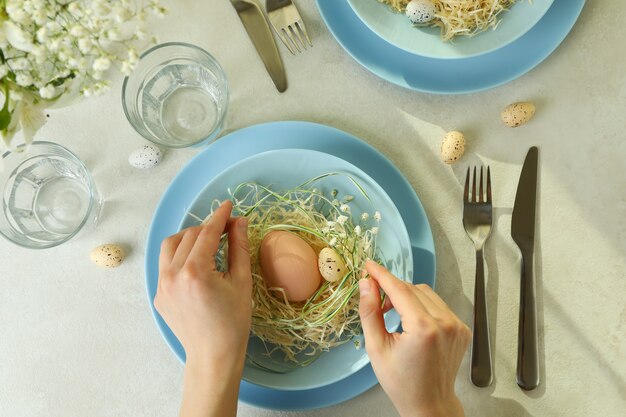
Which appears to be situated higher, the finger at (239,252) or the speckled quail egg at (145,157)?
the speckled quail egg at (145,157)

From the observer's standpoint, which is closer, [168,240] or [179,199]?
[168,240]

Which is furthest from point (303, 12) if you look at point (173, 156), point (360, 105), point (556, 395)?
point (556, 395)

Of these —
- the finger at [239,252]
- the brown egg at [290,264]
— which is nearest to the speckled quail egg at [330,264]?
the brown egg at [290,264]

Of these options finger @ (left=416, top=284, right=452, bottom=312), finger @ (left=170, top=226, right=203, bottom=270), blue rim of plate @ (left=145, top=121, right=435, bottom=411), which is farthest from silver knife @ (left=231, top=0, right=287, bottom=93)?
finger @ (left=416, top=284, right=452, bottom=312)

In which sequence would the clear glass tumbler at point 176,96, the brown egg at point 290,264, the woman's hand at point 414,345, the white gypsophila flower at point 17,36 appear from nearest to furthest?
the white gypsophila flower at point 17,36
the woman's hand at point 414,345
the brown egg at point 290,264
the clear glass tumbler at point 176,96

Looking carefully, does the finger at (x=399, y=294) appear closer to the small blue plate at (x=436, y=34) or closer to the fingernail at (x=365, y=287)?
the fingernail at (x=365, y=287)

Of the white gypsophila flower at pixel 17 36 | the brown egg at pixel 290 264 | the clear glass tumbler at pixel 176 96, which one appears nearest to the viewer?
the white gypsophila flower at pixel 17 36

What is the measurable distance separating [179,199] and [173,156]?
111 mm

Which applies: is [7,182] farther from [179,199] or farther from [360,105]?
[360,105]

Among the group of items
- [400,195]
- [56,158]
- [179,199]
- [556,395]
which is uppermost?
[56,158]

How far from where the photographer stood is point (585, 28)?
1.05 m

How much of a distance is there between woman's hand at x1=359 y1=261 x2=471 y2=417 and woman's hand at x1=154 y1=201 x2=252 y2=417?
20cm

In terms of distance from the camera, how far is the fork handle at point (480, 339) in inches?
39.2

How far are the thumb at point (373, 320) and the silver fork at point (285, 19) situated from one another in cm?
52
